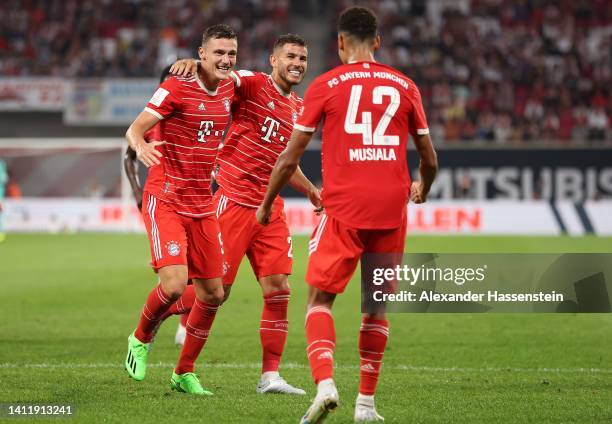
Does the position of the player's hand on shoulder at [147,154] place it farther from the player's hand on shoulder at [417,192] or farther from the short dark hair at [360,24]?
the player's hand on shoulder at [417,192]

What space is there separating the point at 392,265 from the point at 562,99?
81.6 feet

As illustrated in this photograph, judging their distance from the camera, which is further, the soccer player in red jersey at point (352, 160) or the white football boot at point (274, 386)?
the white football boot at point (274, 386)

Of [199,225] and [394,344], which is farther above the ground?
[199,225]

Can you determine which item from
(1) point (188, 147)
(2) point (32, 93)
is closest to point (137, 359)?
(1) point (188, 147)

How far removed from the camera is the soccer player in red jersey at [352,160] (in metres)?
5.80

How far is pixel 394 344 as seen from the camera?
408 inches

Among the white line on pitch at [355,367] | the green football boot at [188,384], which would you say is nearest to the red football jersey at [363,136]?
the green football boot at [188,384]

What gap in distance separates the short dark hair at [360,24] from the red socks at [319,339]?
162 cm

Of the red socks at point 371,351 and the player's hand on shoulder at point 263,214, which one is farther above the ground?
the player's hand on shoulder at point 263,214

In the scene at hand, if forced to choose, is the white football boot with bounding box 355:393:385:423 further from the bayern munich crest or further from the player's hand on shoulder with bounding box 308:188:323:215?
the bayern munich crest

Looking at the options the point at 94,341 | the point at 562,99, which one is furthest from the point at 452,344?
the point at 562,99

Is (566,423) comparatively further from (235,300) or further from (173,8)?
(173,8)

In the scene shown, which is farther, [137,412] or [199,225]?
[199,225]

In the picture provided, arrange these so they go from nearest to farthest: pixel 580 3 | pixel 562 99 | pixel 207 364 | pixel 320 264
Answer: pixel 320 264 → pixel 207 364 → pixel 562 99 → pixel 580 3
